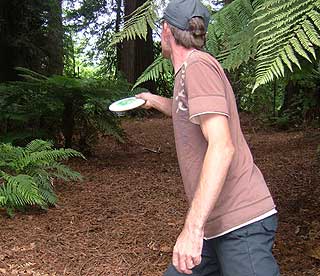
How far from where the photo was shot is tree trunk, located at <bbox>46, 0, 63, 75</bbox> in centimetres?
938

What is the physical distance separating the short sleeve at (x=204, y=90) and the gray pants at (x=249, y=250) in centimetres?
43

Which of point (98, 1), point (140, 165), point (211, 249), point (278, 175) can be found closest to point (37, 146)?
point (140, 165)

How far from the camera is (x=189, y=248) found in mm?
1707

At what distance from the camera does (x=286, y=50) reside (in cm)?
165

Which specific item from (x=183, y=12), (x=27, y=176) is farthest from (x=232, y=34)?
(x=27, y=176)

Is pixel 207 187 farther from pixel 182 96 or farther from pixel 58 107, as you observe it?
pixel 58 107

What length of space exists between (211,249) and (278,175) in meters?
3.32

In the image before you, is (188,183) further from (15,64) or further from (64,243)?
(15,64)

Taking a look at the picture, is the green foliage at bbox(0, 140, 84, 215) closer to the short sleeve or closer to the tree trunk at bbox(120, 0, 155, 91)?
the short sleeve

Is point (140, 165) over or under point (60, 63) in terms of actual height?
under

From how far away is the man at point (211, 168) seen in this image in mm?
1712

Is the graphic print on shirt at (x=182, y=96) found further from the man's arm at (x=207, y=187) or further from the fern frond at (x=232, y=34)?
the fern frond at (x=232, y=34)

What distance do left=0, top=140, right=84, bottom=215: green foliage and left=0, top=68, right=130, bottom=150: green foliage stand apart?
103 cm

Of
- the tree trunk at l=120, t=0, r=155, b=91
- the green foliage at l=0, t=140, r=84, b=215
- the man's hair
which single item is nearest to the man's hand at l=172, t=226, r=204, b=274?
the man's hair
